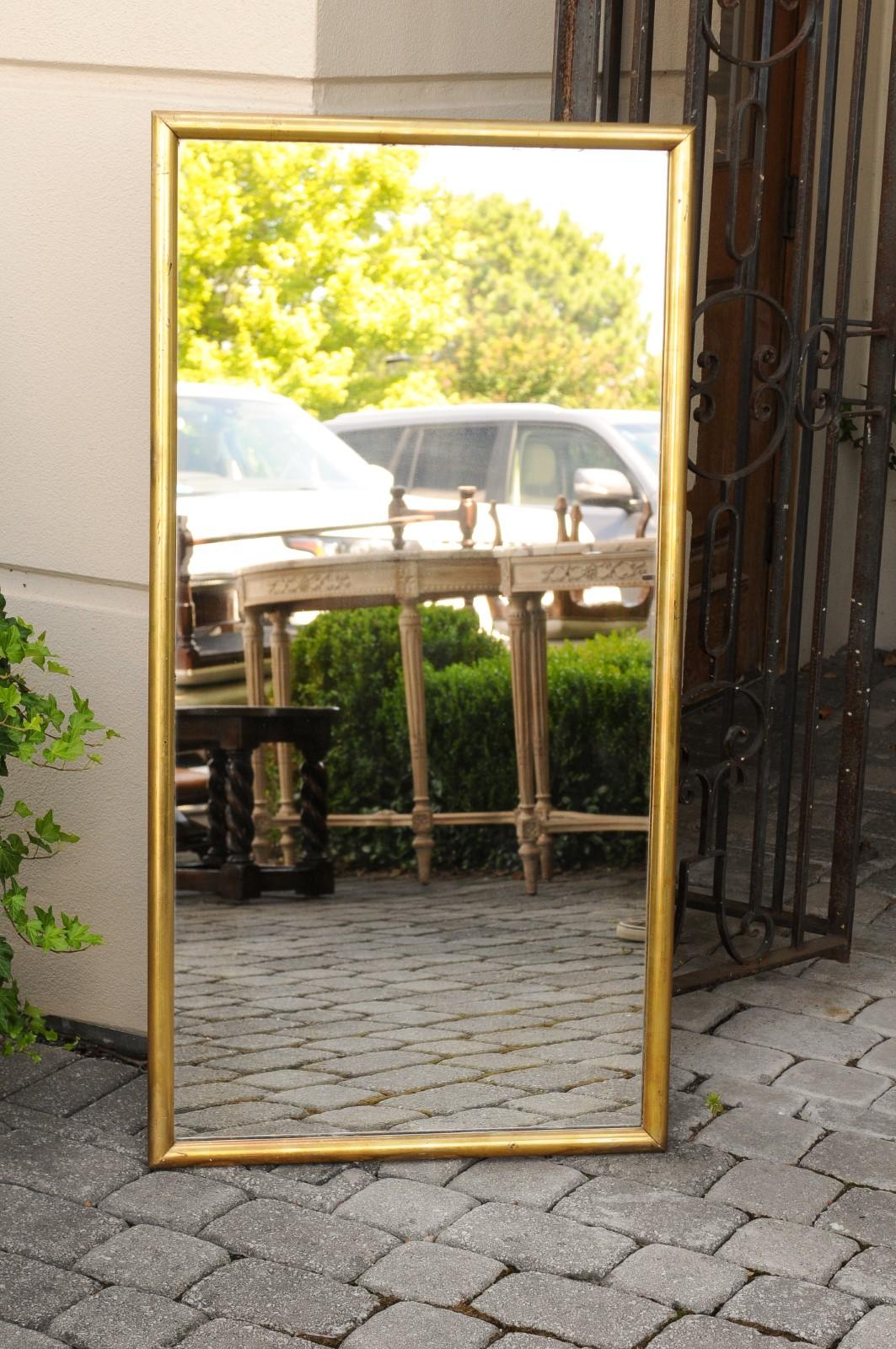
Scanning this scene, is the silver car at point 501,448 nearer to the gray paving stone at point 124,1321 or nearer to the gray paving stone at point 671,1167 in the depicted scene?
the gray paving stone at point 671,1167

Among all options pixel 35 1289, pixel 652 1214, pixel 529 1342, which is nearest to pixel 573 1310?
pixel 529 1342

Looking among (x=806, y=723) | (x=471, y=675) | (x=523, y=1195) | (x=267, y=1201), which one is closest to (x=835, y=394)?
(x=806, y=723)

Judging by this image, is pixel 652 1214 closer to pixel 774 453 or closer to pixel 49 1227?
pixel 49 1227

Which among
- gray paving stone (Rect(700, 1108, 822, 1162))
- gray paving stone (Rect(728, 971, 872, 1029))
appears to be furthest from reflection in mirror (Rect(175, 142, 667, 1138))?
gray paving stone (Rect(728, 971, 872, 1029))

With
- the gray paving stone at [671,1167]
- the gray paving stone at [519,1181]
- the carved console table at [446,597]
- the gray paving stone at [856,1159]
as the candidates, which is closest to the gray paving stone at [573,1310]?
the gray paving stone at [519,1181]

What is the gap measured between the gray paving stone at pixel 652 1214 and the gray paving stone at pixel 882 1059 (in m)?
0.74

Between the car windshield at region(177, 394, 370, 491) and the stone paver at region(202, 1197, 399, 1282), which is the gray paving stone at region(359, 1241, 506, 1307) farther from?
the car windshield at region(177, 394, 370, 491)

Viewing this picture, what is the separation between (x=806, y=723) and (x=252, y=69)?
1.92 m

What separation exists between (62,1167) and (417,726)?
3.38 feet

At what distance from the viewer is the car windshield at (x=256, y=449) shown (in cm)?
251

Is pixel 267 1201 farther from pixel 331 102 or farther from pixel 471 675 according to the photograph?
pixel 331 102

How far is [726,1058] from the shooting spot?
3186mm

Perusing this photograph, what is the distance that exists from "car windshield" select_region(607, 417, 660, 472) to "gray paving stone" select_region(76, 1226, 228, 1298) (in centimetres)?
151

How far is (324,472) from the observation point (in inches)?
100.0
